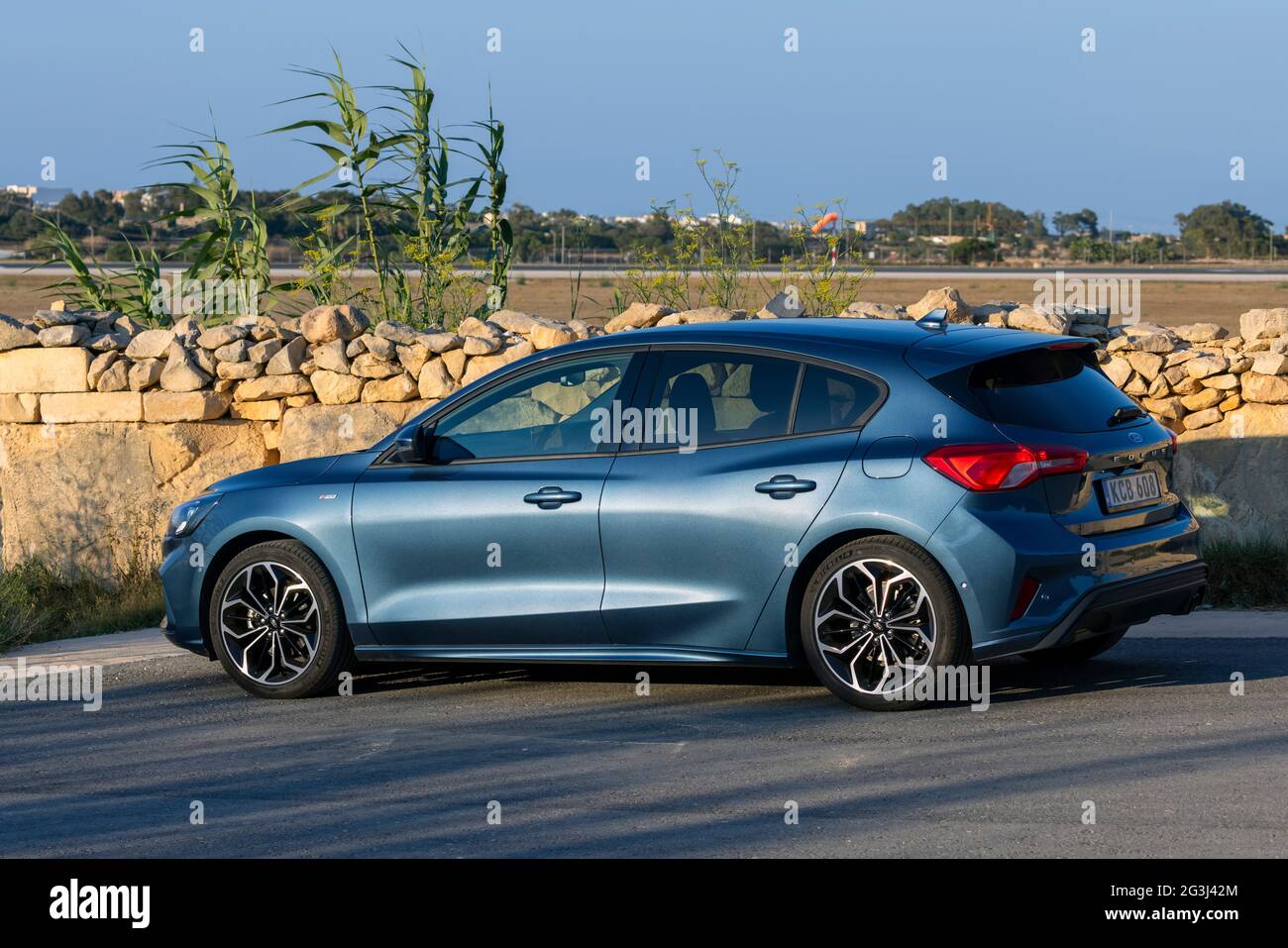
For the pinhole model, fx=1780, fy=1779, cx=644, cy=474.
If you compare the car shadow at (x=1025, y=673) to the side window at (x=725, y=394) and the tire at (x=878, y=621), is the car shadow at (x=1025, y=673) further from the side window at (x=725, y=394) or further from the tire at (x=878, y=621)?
the side window at (x=725, y=394)

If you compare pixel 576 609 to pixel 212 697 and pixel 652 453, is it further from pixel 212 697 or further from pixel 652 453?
pixel 212 697

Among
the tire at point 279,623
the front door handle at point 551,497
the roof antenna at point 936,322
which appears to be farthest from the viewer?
the tire at point 279,623

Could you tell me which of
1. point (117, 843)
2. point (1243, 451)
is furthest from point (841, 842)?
point (1243, 451)

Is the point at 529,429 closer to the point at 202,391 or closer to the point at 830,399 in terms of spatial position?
the point at 830,399

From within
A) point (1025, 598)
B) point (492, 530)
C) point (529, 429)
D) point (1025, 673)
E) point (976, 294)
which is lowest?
point (1025, 673)

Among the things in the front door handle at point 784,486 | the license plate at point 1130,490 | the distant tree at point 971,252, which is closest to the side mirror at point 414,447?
the front door handle at point 784,486

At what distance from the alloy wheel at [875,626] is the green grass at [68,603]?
5.34 metres

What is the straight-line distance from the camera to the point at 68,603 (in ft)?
39.9

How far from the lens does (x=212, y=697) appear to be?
28.0 feet

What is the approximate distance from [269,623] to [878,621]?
291 cm

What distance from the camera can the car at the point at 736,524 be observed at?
281 inches

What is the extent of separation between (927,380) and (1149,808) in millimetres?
2171
